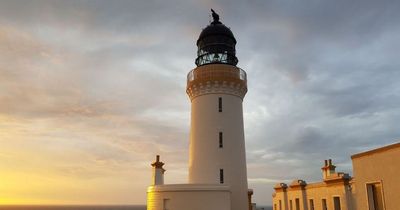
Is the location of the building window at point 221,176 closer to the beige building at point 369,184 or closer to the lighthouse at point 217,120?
the lighthouse at point 217,120

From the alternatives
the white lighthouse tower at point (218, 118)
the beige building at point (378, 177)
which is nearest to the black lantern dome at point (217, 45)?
the white lighthouse tower at point (218, 118)

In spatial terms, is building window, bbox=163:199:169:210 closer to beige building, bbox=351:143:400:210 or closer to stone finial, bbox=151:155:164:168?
stone finial, bbox=151:155:164:168

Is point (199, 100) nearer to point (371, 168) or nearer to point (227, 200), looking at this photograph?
point (227, 200)

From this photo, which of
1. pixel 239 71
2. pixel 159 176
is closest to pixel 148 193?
pixel 159 176

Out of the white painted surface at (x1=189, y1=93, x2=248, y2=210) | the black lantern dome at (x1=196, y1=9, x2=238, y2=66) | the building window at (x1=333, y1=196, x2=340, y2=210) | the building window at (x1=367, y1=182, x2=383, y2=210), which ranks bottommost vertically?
the building window at (x1=333, y1=196, x2=340, y2=210)

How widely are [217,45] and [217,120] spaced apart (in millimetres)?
6522

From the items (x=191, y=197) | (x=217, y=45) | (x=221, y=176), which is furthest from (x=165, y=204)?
(x=217, y=45)

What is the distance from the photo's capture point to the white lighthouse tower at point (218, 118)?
2597 cm

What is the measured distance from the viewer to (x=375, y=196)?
16.5 meters

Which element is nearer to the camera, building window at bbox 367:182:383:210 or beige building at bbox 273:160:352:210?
building window at bbox 367:182:383:210

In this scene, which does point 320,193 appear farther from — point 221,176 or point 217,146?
point 217,146

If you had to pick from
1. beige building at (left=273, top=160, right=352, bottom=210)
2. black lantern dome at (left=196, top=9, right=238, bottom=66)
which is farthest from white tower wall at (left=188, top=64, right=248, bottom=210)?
beige building at (left=273, top=160, right=352, bottom=210)

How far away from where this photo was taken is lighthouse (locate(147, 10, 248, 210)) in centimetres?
2591

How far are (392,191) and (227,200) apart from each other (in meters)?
10.8
